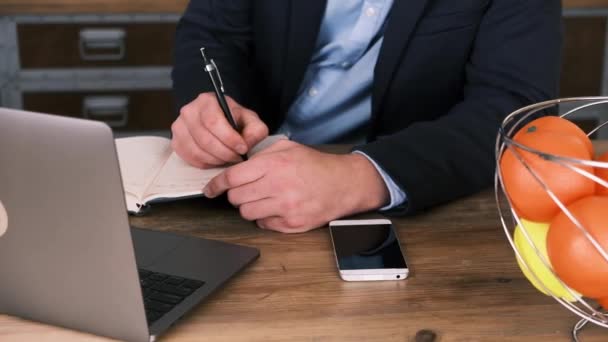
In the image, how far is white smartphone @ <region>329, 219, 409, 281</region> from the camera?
0.80 m

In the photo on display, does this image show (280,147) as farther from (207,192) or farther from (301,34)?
(301,34)

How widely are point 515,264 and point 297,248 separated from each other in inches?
9.2

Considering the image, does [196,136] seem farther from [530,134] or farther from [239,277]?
[530,134]

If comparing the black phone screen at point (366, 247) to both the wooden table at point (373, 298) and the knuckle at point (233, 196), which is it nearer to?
the wooden table at point (373, 298)

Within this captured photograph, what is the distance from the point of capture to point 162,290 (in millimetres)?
749

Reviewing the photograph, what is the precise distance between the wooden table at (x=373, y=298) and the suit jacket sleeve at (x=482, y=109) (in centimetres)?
7

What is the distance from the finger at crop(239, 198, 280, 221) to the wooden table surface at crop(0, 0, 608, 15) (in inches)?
57.0

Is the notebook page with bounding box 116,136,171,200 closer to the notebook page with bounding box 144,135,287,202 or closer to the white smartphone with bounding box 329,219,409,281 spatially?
the notebook page with bounding box 144,135,287,202

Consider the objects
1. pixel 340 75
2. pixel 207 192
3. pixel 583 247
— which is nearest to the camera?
pixel 583 247

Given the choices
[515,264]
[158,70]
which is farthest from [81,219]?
[158,70]

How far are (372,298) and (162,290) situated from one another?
0.66ft

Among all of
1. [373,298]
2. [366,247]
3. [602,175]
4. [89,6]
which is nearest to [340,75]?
[366,247]

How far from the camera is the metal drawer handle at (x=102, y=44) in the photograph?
2.30 m

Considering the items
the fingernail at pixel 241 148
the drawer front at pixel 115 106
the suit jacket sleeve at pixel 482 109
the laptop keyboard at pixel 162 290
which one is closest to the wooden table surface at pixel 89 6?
Result: the drawer front at pixel 115 106
